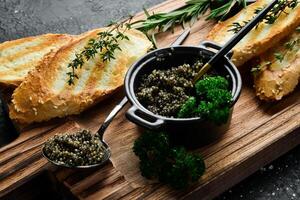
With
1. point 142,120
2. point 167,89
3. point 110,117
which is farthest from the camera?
point 110,117

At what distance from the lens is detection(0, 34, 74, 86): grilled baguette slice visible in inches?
108

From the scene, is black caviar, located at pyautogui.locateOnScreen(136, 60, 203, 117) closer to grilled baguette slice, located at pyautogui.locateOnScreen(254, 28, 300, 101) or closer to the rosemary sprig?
grilled baguette slice, located at pyautogui.locateOnScreen(254, 28, 300, 101)

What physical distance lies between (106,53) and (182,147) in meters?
0.64

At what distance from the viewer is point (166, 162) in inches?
91.7

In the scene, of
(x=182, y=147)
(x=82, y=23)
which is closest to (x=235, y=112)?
(x=182, y=147)

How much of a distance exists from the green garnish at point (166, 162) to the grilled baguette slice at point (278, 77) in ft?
1.73

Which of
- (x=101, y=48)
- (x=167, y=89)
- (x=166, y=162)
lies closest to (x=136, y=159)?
(x=166, y=162)

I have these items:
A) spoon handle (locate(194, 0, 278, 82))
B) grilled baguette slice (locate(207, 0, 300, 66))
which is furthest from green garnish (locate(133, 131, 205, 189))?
grilled baguette slice (locate(207, 0, 300, 66))

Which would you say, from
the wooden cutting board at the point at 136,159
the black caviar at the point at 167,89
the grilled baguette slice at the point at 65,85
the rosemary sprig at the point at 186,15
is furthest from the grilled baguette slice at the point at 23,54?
the black caviar at the point at 167,89

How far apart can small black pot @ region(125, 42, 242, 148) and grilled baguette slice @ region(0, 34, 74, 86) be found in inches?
18.8

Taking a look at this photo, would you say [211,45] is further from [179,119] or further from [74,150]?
[74,150]

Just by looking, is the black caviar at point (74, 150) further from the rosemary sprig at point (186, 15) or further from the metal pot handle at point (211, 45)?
→ the rosemary sprig at point (186, 15)

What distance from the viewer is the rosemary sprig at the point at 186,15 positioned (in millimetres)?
3047

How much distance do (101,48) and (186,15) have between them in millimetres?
573
